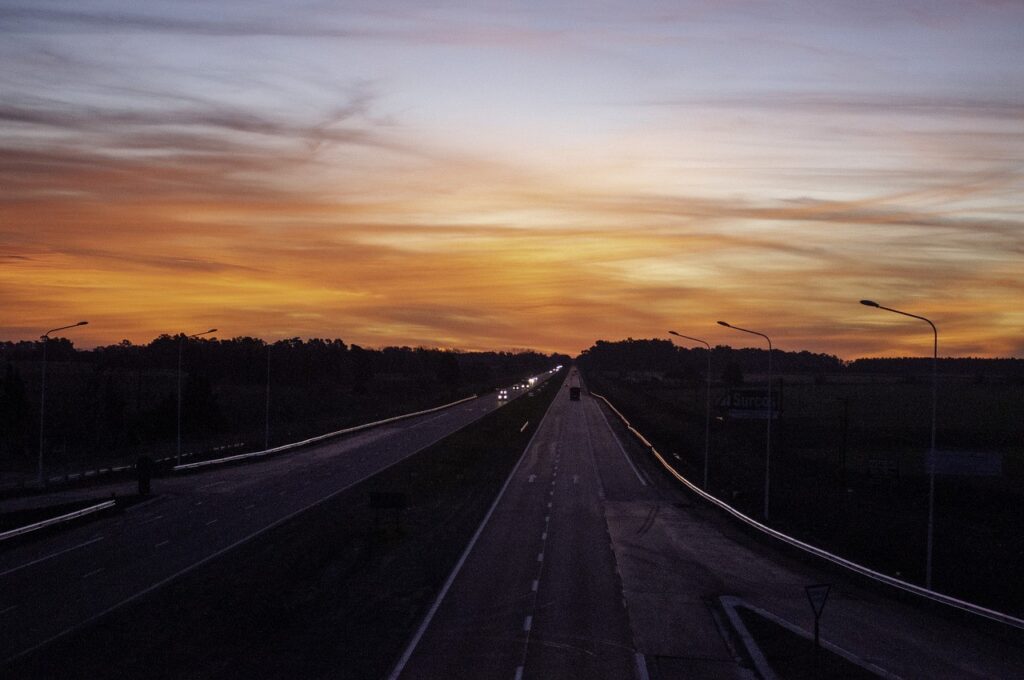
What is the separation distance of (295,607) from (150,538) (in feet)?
46.2

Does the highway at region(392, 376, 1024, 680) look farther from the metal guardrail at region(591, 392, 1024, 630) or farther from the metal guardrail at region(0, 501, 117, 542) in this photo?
the metal guardrail at region(0, 501, 117, 542)

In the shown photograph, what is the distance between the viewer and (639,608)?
28391 mm

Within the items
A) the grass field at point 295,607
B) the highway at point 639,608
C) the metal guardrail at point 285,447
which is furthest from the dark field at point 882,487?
the metal guardrail at point 285,447

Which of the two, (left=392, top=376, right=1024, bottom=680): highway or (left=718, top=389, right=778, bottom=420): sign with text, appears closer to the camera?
(left=392, top=376, right=1024, bottom=680): highway

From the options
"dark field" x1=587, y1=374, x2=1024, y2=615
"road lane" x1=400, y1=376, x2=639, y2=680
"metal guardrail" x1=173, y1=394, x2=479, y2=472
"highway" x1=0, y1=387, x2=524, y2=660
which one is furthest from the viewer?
"metal guardrail" x1=173, y1=394, x2=479, y2=472

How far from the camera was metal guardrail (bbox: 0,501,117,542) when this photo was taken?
38.1 meters

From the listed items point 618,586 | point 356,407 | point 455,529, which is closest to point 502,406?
point 356,407

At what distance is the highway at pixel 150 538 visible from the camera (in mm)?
27844

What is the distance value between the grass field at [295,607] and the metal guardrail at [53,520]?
941 cm

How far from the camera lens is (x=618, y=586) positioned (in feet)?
103

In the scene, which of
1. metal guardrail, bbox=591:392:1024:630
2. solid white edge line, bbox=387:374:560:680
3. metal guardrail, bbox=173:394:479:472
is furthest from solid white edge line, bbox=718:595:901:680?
metal guardrail, bbox=173:394:479:472

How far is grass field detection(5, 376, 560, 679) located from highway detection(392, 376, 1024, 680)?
4.38 feet

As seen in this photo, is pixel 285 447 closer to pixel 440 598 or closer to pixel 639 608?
pixel 440 598

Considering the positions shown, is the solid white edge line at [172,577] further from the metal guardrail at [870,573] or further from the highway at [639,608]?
the metal guardrail at [870,573]
